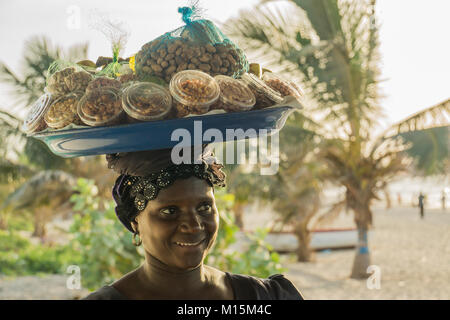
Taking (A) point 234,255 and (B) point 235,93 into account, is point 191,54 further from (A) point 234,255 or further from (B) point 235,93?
(A) point 234,255

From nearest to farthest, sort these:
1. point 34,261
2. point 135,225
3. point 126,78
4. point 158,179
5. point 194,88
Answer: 1. point 194,88
2. point 126,78
3. point 158,179
4. point 135,225
5. point 34,261

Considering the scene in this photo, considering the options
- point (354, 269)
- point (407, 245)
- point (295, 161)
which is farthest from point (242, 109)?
point (407, 245)

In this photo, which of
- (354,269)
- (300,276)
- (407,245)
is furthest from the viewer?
(407,245)

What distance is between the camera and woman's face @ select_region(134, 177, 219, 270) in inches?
64.2

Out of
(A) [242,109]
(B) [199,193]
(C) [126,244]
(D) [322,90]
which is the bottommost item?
(C) [126,244]

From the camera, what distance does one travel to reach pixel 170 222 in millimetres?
1645

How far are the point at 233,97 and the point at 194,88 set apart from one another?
13 centimetres

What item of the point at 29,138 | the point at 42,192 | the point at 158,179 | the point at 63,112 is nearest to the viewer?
the point at 63,112

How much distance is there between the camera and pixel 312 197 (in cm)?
1437

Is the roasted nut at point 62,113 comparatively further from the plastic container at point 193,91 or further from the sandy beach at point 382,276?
the sandy beach at point 382,276

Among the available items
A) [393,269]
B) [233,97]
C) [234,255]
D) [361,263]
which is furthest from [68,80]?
[393,269]

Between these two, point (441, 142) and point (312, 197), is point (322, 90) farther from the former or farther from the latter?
point (312, 197)

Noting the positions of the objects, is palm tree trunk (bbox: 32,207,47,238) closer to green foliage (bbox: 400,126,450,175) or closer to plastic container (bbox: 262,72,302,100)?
green foliage (bbox: 400,126,450,175)

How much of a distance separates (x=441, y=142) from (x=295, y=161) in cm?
495
